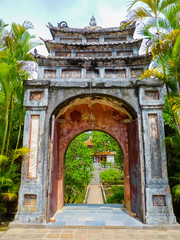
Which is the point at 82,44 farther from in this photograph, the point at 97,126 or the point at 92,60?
the point at 97,126

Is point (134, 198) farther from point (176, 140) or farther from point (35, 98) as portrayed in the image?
point (35, 98)

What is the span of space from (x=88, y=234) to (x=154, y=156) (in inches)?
93.1

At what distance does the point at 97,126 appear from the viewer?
6684 millimetres

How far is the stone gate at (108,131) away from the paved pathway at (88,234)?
0.31 metres

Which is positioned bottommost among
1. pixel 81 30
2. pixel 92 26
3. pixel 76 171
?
pixel 76 171

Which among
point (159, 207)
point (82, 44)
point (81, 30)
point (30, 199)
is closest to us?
point (159, 207)

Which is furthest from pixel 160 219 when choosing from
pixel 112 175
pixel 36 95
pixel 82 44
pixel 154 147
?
pixel 112 175

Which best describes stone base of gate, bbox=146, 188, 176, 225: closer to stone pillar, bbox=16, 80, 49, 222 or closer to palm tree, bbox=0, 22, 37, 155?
stone pillar, bbox=16, 80, 49, 222

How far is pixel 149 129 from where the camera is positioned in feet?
15.8

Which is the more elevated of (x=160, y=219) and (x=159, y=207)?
(x=159, y=207)

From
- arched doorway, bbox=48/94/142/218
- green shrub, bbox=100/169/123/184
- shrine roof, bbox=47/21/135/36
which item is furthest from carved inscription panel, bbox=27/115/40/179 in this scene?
green shrub, bbox=100/169/123/184

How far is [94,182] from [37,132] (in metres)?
16.7

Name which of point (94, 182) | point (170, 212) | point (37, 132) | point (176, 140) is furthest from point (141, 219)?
point (94, 182)

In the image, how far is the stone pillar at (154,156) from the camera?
14.3 ft
